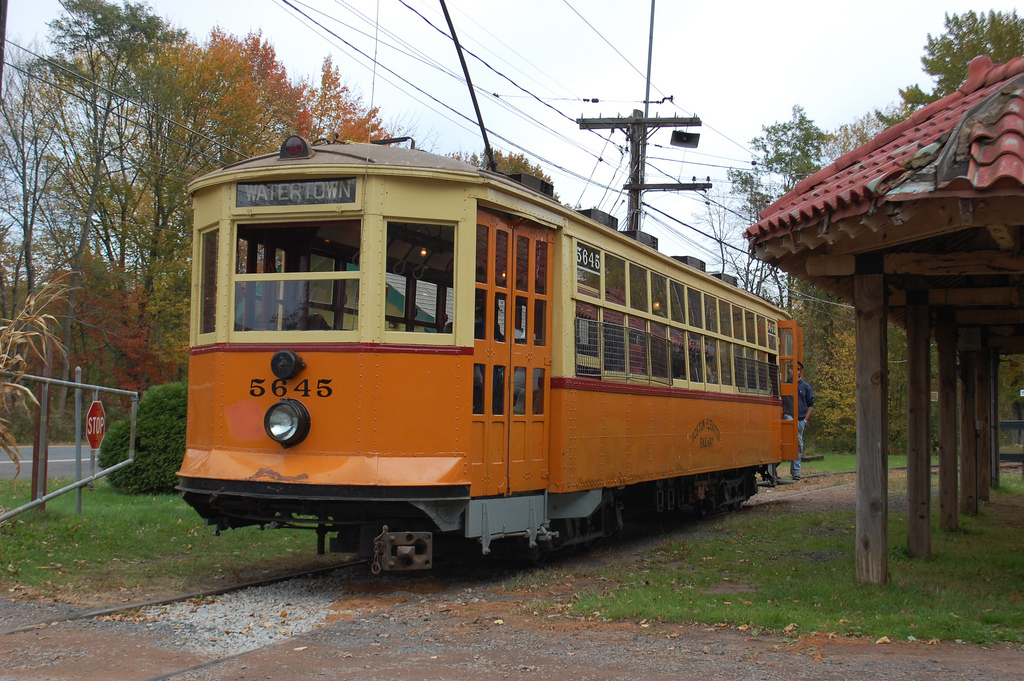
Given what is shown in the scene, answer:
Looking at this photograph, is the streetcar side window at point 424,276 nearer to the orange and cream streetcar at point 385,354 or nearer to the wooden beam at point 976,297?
the orange and cream streetcar at point 385,354

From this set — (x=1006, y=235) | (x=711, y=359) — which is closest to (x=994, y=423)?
(x=711, y=359)

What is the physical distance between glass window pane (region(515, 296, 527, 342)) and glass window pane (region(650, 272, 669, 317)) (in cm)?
253

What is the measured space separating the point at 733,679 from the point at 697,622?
1.29 metres

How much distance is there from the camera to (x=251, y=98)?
1022 inches

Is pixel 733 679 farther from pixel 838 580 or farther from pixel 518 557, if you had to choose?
pixel 518 557

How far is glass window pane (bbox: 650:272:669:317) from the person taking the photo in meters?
10.0

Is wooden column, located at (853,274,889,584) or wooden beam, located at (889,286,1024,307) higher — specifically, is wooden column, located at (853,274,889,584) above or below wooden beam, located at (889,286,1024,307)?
below

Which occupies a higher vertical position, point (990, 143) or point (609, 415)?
point (990, 143)

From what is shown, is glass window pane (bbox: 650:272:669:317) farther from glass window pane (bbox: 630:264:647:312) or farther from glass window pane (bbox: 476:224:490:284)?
glass window pane (bbox: 476:224:490:284)

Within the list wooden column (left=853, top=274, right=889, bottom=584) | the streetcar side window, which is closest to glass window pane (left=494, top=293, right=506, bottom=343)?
the streetcar side window

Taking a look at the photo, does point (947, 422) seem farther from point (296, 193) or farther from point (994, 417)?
point (994, 417)

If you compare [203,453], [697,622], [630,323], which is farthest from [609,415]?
[203,453]

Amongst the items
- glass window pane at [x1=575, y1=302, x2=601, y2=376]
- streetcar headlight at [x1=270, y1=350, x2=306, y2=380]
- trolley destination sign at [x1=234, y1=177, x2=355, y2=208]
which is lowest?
streetcar headlight at [x1=270, y1=350, x2=306, y2=380]

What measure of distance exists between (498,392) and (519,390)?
0.31 metres
